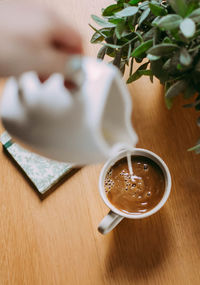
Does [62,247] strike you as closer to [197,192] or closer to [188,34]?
[197,192]

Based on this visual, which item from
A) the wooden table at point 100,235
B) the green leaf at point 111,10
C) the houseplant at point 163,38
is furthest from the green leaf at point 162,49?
the wooden table at point 100,235

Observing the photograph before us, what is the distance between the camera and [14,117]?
33 cm

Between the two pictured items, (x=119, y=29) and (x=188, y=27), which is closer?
(x=188, y=27)

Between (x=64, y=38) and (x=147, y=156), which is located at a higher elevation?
(x=64, y=38)

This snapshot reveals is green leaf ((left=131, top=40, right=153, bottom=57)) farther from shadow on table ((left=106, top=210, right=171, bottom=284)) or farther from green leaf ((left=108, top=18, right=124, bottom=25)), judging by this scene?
shadow on table ((left=106, top=210, right=171, bottom=284))

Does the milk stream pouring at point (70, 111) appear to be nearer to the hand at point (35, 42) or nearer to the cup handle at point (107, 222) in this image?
the hand at point (35, 42)

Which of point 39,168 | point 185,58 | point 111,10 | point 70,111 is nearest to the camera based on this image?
point 70,111

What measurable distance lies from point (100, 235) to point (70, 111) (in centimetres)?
34

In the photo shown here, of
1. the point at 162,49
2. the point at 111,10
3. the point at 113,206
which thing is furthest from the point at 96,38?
the point at 113,206

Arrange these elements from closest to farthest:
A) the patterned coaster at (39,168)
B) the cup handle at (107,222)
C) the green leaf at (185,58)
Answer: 1. the green leaf at (185,58)
2. the cup handle at (107,222)
3. the patterned coaster at (39,168)

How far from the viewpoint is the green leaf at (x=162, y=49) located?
16.5 inches

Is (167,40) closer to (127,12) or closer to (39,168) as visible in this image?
(127,12)

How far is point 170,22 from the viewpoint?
40 centimetres

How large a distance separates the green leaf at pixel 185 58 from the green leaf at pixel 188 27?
3cm
